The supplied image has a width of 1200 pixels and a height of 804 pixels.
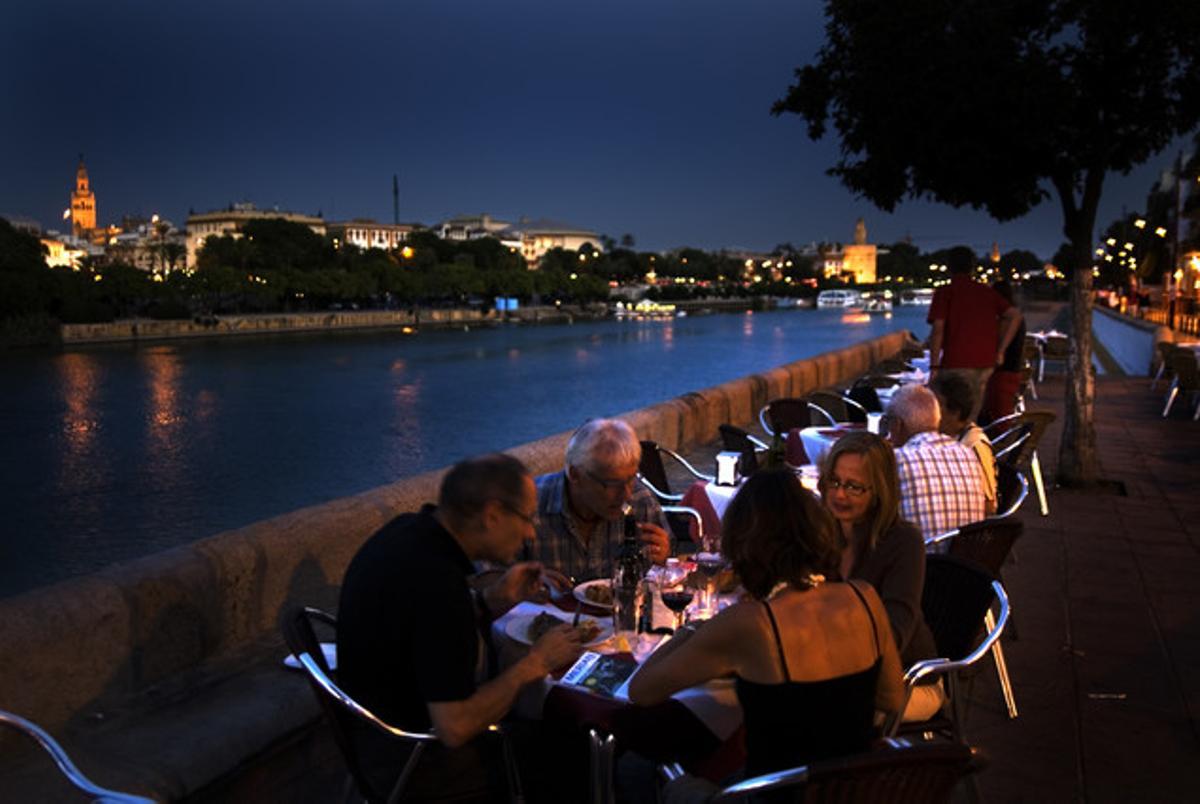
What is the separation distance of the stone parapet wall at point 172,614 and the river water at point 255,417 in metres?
14.4

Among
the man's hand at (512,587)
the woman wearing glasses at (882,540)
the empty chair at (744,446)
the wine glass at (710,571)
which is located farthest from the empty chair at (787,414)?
the man's hand at (512,587)

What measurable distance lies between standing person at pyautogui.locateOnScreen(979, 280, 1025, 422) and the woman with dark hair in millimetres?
6537

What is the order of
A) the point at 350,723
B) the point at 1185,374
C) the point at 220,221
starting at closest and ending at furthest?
the point at 350,723
the point at 1185,374
the point at 220,221

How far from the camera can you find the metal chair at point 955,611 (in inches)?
105

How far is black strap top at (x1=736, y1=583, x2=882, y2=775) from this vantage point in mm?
1854

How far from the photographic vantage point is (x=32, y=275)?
64688mm

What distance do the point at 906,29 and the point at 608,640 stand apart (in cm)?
537

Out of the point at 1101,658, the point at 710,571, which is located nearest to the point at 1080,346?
the point at 1101,658

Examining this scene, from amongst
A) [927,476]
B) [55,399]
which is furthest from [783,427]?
[55,399]

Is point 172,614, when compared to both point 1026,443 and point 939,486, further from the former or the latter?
point 1026,443

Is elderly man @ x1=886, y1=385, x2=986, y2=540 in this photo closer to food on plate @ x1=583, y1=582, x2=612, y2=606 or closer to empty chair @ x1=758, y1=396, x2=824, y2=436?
food on plate @ x1=583, y1=582, x2=612, y2=606

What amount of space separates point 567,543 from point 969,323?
4.91 meters

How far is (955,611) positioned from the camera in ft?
9.53

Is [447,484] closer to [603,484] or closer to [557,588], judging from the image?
[557,588]
